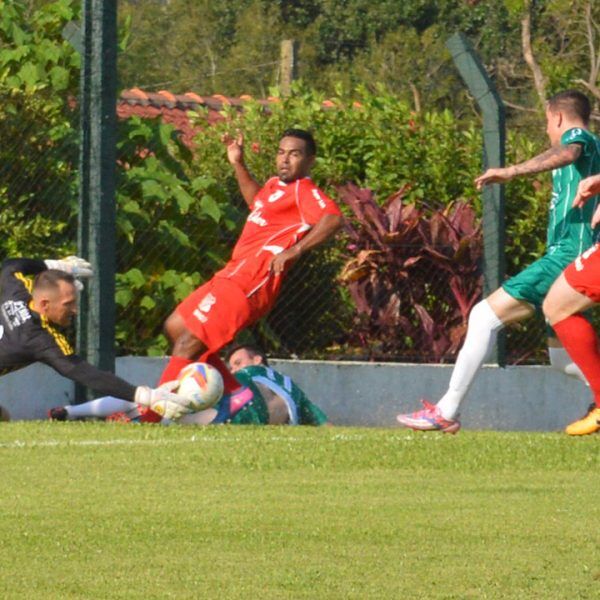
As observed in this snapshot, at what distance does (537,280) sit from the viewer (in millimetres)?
10523

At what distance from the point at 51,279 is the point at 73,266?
911 mm

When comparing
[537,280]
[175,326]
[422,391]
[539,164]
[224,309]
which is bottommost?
[422,391]

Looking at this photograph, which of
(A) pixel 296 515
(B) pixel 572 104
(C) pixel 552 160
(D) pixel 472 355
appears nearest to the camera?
(A) pixel 296 515

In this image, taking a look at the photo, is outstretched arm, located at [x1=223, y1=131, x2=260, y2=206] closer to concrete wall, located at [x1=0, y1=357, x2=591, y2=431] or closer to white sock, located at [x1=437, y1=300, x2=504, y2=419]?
concrete wall, located at [x1=0, y1=357, x2=591, y2=431]

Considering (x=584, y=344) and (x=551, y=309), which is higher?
(x=551, y=309)

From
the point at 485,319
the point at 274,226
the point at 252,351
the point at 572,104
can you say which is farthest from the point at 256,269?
the point at 572,104

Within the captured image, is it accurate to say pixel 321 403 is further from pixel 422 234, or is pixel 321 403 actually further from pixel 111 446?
pixel 111 446

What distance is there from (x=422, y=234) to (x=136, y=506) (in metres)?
7.30

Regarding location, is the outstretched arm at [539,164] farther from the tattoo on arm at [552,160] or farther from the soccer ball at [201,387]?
the soccer ball at [201,387]

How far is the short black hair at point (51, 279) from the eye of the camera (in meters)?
11.1

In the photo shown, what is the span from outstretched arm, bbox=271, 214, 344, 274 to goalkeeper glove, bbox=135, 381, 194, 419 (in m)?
1.33

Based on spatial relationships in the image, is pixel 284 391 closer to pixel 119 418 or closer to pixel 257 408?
pixel 257 408

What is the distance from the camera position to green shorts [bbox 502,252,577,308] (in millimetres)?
10523

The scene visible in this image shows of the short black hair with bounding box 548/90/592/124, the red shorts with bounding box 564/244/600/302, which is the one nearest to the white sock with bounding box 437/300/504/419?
the red shorts with bounding box 564/244/600/302
